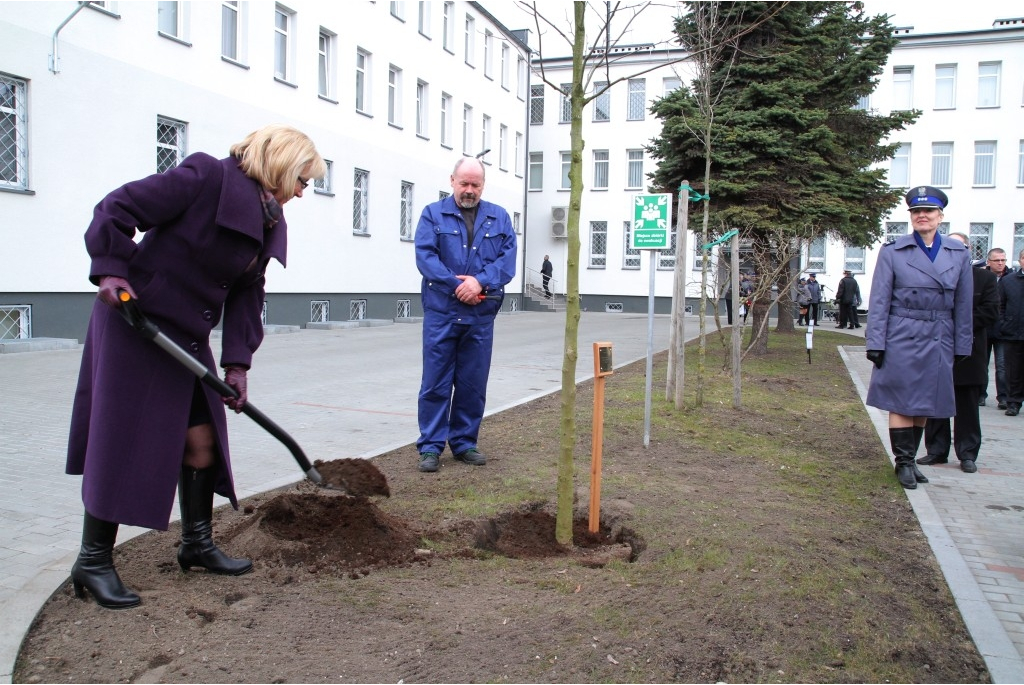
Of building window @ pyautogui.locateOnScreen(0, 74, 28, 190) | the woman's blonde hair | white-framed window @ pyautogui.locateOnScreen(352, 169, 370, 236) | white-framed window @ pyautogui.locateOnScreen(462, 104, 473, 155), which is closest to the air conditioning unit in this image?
white-framed window @ pyautogui.locateOnScreen(462, 104, 473, 155)

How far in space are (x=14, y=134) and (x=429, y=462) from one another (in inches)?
458

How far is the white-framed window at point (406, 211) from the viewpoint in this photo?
91.1ft

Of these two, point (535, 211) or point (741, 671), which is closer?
point (741, 671)

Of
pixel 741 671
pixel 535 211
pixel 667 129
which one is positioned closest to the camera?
pixel 741 671

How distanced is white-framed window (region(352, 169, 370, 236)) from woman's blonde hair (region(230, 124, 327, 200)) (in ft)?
70.8

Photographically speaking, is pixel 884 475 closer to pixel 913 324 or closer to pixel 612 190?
pixel 913 324

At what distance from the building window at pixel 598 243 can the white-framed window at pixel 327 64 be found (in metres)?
20.1

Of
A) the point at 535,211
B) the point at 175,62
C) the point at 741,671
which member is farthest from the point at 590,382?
the point at 535,211

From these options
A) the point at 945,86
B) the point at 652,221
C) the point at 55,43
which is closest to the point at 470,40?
A: the point at 55,43

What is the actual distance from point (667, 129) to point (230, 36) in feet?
34.5

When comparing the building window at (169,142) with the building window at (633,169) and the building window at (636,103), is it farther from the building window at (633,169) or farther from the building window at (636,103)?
the building window at (636,103)

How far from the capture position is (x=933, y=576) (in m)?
4.08

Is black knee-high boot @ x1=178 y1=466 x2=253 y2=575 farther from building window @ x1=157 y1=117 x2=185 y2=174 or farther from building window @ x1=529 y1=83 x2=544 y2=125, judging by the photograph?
building window @ x1=529 y1=83 x2=544 y2=125

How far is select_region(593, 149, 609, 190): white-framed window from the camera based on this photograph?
41562 mm
